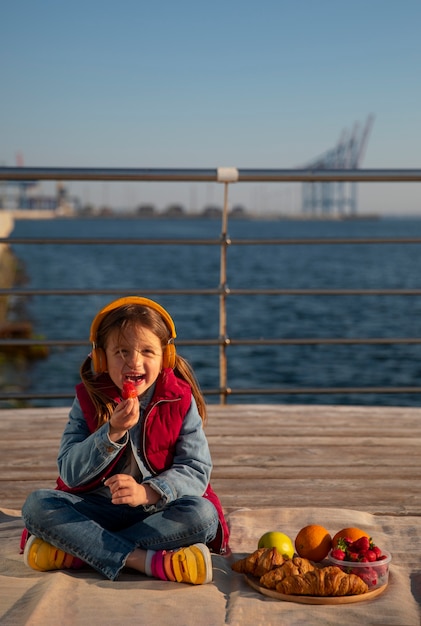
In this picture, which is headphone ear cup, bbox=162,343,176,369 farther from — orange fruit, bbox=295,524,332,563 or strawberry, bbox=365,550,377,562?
strawberry, bbox=365,550,377,562

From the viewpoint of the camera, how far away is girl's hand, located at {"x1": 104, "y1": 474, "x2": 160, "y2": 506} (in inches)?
78.5

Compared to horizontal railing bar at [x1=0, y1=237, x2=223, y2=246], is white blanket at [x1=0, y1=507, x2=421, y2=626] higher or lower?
lower

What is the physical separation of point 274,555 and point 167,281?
39.9 m

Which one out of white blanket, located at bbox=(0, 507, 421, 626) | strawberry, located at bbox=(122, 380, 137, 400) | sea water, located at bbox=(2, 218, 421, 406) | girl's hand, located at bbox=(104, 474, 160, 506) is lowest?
sea water, located at bbox=(2, 218, 421, 406)

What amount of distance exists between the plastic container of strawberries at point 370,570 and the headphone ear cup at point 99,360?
71 centimetres

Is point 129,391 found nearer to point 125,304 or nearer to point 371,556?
point 125,304

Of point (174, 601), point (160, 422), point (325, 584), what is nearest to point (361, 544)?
point (325, 584)

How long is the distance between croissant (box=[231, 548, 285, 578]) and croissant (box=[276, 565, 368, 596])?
8 centimetres

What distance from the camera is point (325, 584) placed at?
1.89 meters

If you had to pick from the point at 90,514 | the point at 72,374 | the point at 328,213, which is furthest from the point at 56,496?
the point at 328,213

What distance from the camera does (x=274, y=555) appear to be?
6.51ft

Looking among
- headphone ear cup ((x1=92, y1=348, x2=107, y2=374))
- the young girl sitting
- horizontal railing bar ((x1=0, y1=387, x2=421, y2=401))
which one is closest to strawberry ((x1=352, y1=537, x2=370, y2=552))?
the young girl sitting

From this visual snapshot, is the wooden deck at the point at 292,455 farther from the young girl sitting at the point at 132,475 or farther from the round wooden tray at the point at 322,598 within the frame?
the round wooden tray at the point at 322,598

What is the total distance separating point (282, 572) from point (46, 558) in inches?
22.1
